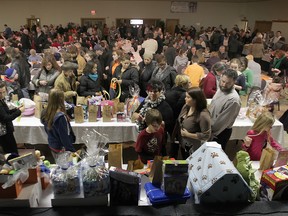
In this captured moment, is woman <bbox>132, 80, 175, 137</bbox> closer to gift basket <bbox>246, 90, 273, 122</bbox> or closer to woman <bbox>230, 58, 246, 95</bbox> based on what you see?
gift basket <bbox>246, 90, 273, 122</bbox>

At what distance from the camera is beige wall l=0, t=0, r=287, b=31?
55.6 feet

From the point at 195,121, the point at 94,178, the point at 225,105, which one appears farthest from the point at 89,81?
the point at 94,178

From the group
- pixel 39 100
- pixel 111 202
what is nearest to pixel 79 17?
pixel 39 100

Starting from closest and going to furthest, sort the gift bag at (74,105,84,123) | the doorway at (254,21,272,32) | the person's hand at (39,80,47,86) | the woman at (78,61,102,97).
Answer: the gift bag at (74,105,84,123), the woman at (78,61,102,97), the person's hand at (39,80,47,86), the doorway at (254,21,272,32)

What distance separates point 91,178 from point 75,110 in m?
1.92

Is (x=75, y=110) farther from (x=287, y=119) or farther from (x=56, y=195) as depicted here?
(x=287, y=119)

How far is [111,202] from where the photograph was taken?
5.24 ft

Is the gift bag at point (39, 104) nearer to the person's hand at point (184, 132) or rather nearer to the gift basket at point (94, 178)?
the person's hand at point (184, 132)

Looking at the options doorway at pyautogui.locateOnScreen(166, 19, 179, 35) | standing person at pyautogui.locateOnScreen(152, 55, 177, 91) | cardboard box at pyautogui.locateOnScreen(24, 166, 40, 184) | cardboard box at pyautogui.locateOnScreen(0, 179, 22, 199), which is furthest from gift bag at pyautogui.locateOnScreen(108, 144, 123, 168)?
doorway at pyautogui.locateOnScreen(166, 19, 179, 35)

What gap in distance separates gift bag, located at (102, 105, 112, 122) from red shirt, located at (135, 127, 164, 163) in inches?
37.3

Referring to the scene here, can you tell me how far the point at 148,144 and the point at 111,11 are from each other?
16417mm

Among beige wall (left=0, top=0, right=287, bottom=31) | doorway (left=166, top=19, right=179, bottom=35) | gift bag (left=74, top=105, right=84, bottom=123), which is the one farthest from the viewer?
doorway (left=166, top=19, right=179, bottom=35)

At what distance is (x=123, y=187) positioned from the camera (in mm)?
1574

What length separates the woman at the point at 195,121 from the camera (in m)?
2.61
